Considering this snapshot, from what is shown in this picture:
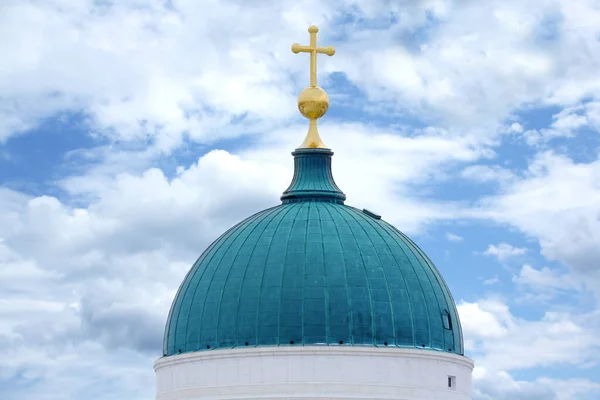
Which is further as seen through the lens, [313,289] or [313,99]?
[313,99]

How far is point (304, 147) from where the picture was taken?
229 ft

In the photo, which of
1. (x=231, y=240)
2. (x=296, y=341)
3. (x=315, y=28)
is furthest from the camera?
(x=315, y=28)

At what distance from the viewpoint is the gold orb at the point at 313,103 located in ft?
230

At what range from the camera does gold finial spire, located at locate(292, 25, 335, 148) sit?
7012 cm

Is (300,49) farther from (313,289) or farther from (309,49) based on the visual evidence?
(313,289)

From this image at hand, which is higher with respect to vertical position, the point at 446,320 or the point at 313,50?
the point at 313,50

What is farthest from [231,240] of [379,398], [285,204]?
[379,398]

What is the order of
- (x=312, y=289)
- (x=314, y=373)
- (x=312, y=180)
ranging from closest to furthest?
(x=314, y=373), (x=312, y=289), (x=312, y=180)

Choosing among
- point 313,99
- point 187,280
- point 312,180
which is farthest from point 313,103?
point 187,280

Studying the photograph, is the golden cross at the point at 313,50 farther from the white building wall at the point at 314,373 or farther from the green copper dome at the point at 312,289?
the white building wall at the point at 314,373

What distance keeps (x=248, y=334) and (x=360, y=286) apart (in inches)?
180

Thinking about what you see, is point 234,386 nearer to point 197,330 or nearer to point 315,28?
point 197,330

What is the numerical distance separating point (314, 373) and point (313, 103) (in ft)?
45.1

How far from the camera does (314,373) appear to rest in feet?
201
